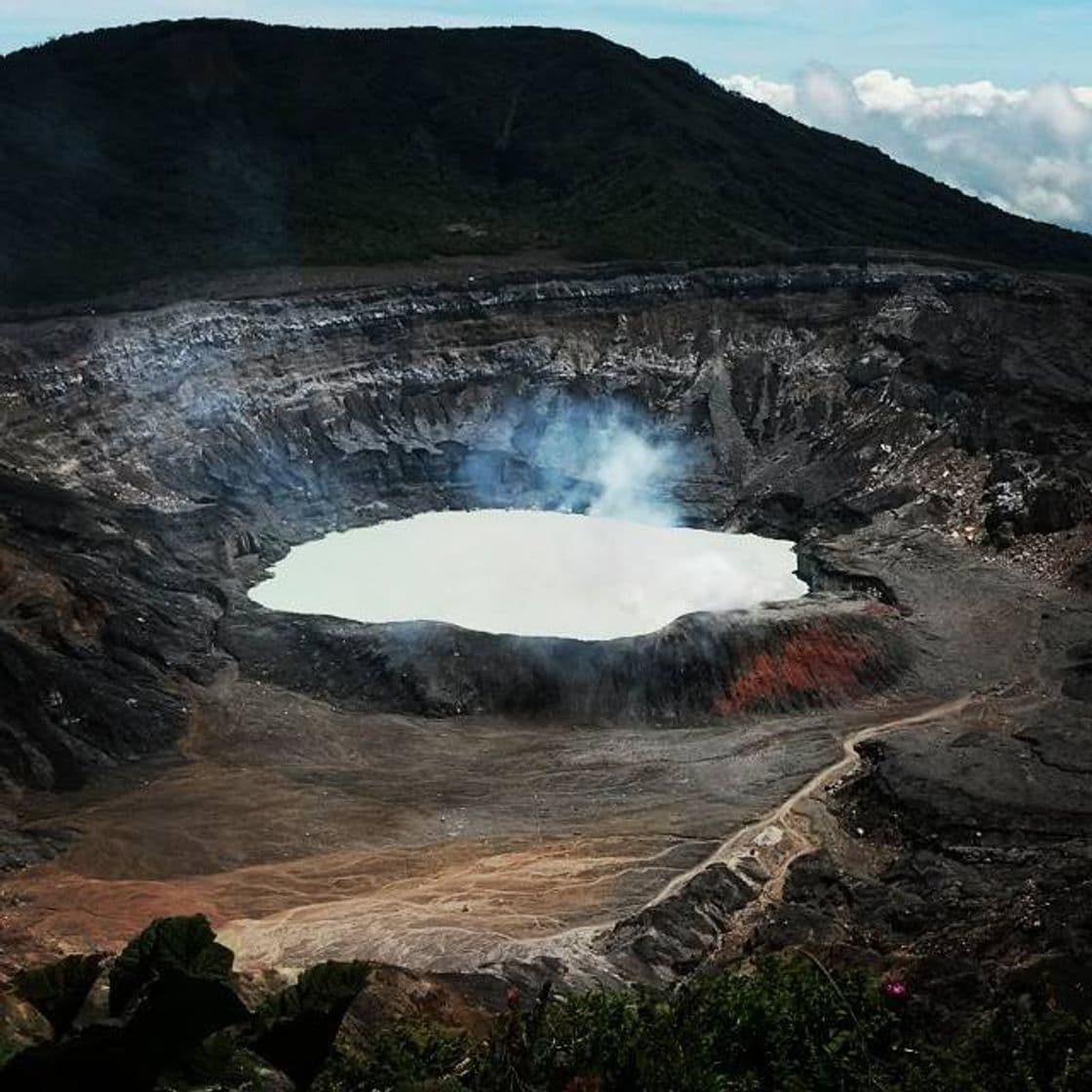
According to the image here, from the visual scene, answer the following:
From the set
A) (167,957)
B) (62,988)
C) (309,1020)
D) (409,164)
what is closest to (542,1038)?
(309,1020)

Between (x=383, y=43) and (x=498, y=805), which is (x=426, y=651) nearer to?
(x=498, y=805)

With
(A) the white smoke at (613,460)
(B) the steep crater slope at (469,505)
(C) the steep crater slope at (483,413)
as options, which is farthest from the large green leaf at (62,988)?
(A) the white smoke at (613,460)

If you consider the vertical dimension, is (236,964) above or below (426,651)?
below

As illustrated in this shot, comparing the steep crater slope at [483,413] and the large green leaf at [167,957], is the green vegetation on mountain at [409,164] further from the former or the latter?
the large green leaf at [167,957]

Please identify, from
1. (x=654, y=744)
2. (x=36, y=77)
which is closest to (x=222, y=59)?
(x=36, y=77)

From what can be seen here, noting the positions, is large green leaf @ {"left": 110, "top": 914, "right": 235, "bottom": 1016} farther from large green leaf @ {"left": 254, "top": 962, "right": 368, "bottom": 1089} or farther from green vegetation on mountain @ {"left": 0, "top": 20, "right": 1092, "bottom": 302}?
green vegetation on mountain @ {"left": 0, "top": 20, "right": 1092, "bottom": 302}

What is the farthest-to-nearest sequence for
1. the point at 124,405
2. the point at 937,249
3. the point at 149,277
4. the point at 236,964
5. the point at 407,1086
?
the point at 937,249 < the point at 149,277 < the point at 124,405 < the point at 236,964 < the point at 407,1086
